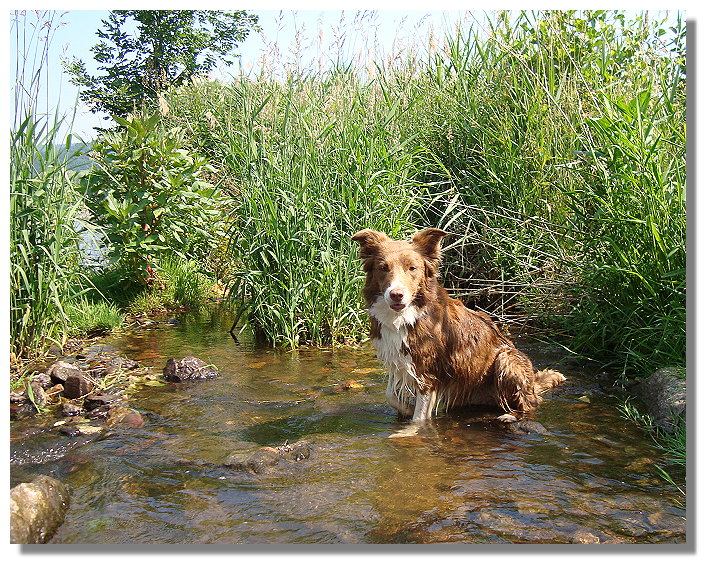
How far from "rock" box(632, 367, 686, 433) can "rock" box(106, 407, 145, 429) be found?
3.72 metres

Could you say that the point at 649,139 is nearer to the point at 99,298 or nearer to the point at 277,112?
Result: the point at 277,112

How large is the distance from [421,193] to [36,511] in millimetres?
5695

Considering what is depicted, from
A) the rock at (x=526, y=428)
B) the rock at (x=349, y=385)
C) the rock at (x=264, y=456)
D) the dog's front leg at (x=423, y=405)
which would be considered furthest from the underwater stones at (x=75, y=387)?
the rock at (x=526, y=428)

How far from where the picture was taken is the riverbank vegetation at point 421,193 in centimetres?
541

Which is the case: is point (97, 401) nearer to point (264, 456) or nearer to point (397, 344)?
point (264, 456)

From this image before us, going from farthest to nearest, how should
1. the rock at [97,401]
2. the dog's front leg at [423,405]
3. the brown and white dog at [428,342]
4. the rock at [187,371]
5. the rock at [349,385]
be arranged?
the rock at [187,371], the rock at [349,385], the rock at [97,401], the dog's front leg at [423,405], the brown and white dog at [428,342]

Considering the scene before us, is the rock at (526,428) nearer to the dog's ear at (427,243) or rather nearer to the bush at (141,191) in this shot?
the dog's ear at (427,243)

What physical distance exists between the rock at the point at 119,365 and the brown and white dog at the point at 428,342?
2563mm

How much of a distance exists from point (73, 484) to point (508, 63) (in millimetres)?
6602

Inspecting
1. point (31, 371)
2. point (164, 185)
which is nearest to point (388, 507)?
point (31, 371)

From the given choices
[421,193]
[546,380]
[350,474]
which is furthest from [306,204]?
[350,474]

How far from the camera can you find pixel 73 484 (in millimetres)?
3785

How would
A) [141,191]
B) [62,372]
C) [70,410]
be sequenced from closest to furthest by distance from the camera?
1. [70,410]
2. [62,372]
3. [141,191]

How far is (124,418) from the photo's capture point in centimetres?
482
